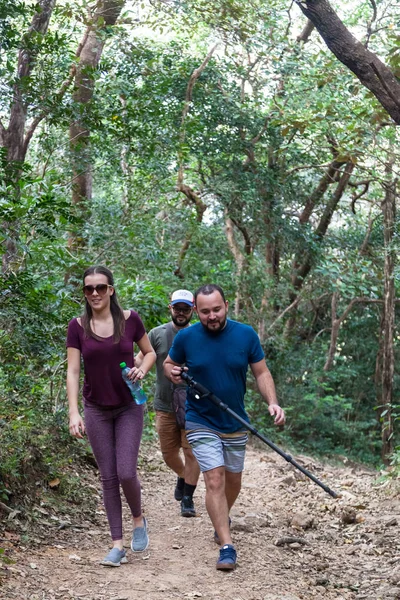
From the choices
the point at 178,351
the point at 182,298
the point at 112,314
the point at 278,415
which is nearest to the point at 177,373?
the point at 178,351

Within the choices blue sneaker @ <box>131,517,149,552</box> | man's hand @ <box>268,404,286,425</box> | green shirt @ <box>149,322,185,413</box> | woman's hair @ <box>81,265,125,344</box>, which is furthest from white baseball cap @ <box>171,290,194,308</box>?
blue sneaker @ <box>131,517,149,552</box>

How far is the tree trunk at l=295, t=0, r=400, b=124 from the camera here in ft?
18.1

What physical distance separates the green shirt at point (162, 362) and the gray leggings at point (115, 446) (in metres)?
1.54

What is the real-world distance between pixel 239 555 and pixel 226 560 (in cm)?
60

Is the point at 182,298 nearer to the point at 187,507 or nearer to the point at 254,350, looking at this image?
the point at 254,350

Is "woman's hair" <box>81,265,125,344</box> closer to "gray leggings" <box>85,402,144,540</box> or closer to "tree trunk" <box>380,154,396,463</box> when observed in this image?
"gray leggings" <box>85,402,144,540</box>

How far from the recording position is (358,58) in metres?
5.67

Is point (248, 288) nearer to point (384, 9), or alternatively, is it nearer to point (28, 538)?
point (384, 9)

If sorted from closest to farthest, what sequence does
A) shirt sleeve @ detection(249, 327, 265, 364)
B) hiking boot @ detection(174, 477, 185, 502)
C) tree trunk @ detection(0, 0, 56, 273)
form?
shirt sleeve @ detection(249, 327, 265, 364)
tree trunk @ detection(0, 0, 56, 273)
hiking boot @ detection(174, 477, 185, 502)

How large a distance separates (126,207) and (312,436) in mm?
10113

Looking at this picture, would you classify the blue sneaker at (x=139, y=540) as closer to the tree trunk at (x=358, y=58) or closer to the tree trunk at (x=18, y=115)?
the tree trunk at (x=18, y=115)

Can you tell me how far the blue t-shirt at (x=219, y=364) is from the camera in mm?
5336

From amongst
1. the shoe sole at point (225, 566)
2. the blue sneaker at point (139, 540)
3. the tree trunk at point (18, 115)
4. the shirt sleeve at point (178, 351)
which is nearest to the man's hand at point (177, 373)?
the shirt sleeve at point (178, 351)

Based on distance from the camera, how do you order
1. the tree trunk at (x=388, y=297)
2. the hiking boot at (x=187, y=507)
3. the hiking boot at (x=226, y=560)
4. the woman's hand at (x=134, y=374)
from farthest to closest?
1. the tree trunk at (x=388, y=297)
2. the hiking boot at (x=187, y=507)
3. the hiking boot at (x=226, y=560)
4. the woman's hand at (x=134, y=374)
